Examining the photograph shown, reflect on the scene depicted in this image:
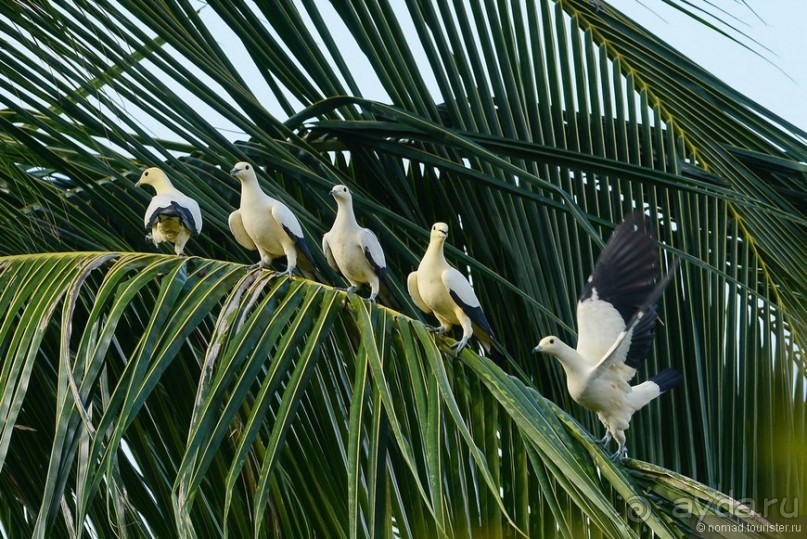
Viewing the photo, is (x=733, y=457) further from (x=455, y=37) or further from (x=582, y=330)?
(x=455, y=37)

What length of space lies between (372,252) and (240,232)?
57cm

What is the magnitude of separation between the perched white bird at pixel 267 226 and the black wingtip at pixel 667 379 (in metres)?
1.15

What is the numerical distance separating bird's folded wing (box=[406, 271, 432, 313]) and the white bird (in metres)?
0.13

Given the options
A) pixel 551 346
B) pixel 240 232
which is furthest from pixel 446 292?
pixel 240 232

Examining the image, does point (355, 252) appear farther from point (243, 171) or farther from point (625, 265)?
point (625, 265)

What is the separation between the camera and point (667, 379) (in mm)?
3781

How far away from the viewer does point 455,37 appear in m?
3.94

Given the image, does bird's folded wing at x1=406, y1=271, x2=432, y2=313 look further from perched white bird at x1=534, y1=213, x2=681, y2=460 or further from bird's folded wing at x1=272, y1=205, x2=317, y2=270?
perched white bird at x1=534, y1=213, x2=681, y2=460

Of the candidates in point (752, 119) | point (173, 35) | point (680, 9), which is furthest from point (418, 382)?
point (752, 119)

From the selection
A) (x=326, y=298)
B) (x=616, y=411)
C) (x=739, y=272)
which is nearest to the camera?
(x=326, y=298)

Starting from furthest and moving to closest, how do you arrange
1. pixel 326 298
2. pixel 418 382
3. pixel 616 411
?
pixel 616 411
pixel 326 298
pixel 418 382

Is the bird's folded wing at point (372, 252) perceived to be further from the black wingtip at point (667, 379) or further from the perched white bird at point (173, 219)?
the black wingtip at point (667, 379)

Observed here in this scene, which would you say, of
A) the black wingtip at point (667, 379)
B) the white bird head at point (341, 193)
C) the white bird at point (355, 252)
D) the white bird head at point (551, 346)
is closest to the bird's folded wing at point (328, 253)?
the white bird at point (355, 252)

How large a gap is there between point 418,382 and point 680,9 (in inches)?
68.6
